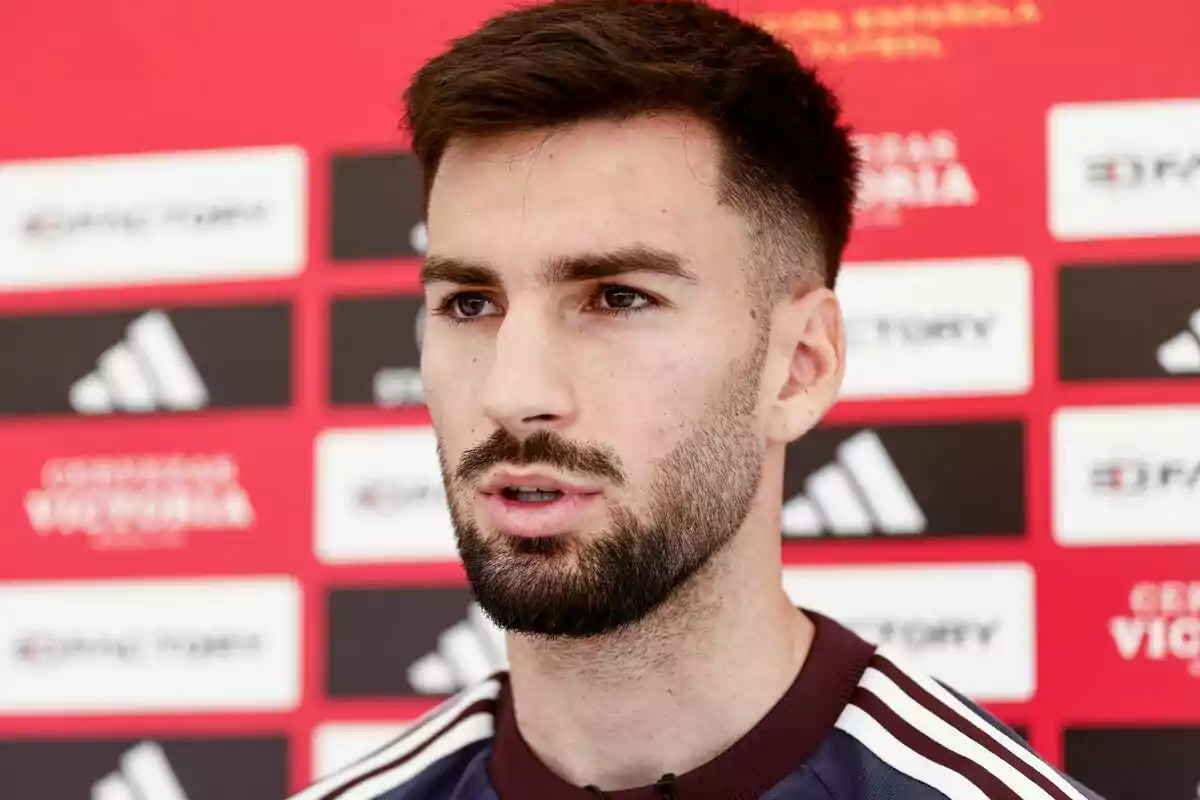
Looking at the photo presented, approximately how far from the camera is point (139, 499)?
1.67 meters

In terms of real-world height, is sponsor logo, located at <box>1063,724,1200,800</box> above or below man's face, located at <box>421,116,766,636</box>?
below

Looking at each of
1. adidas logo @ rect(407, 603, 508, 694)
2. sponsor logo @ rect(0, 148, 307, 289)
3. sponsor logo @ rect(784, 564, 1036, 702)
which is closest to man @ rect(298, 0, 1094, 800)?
sponsor logo @ rect(784, 564, 1036, 702)

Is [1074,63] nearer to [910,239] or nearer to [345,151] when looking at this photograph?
[910,239]

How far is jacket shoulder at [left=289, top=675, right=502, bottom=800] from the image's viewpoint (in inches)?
50.3

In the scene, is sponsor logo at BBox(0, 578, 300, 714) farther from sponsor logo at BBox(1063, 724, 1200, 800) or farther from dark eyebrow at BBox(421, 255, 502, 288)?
sponsor logo at BBox(1063, 724, 1200, 800)

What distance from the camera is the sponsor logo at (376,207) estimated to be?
1.60m

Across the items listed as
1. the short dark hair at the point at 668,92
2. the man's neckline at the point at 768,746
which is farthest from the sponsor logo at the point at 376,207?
the man's neckline at the point at 768,746

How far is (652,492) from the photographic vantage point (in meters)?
1.07

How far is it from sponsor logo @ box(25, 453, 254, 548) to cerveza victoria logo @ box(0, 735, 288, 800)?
276 mm

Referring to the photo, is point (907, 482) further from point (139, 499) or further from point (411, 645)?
point (139, 499)

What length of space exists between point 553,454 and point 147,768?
97cm

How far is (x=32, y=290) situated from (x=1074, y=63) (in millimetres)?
1400

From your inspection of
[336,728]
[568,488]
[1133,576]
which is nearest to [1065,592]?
[1133,576]

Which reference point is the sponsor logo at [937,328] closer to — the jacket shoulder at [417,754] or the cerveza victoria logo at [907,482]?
the cerveza victoria logo at [907,482]
